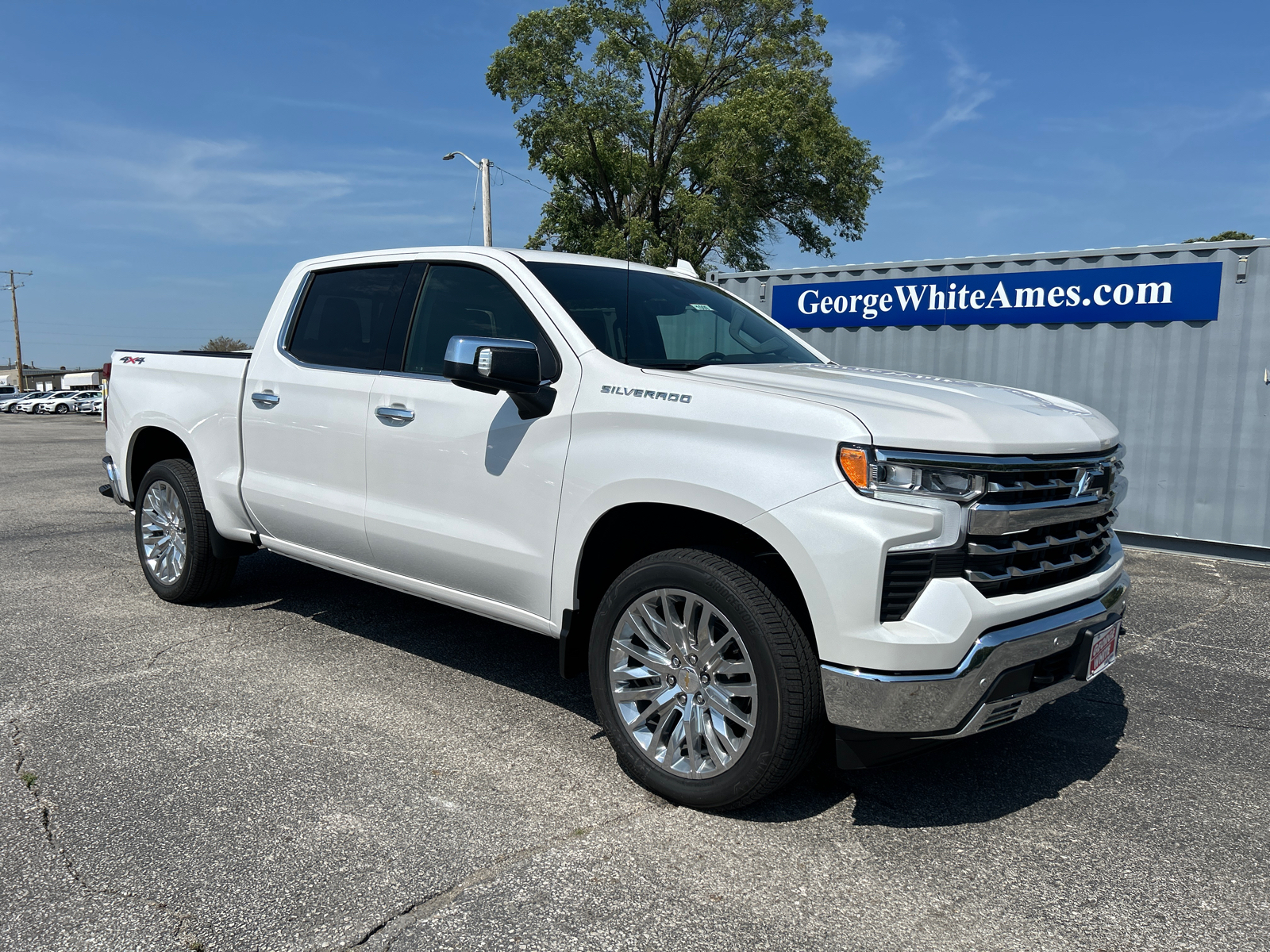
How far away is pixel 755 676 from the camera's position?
295 centimetres

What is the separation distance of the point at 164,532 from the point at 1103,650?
5.04 meters

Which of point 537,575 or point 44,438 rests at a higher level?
point 537,575

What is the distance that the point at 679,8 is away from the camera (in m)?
30.8

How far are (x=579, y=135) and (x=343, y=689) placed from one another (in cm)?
2677

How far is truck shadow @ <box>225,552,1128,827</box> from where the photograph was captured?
129 inches

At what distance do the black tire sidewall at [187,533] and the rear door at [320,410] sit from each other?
606mm

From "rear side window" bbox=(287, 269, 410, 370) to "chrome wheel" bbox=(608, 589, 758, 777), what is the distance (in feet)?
6.18

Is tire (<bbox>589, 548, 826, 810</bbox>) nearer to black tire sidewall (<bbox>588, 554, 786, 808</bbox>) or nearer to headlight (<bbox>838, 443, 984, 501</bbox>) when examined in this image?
black tire sidewall (<bbox>588, 554, 786, 808</bbox>)

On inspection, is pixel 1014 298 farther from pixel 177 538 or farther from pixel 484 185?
pixel 484 185

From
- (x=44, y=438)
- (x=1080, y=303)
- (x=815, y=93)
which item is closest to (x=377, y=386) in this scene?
(x=1080, y=303)

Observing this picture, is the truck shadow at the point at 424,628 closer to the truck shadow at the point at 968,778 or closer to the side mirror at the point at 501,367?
the truck shadow at the point at 968,778

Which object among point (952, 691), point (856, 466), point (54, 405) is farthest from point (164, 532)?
point (54, 405)

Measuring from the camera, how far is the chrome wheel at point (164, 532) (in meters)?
5.50

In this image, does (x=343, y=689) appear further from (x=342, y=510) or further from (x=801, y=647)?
(x=801, y=647)
